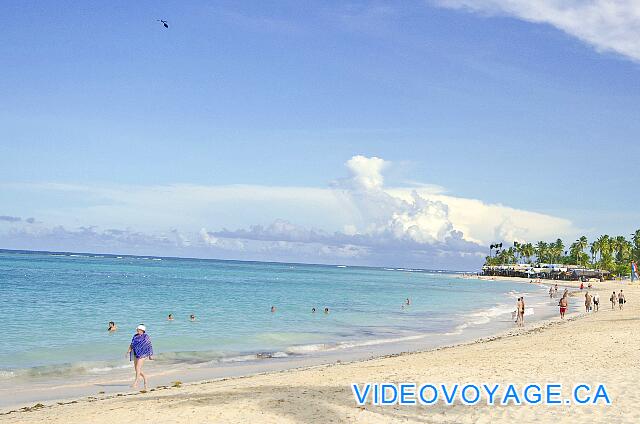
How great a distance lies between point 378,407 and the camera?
1238 centimetres

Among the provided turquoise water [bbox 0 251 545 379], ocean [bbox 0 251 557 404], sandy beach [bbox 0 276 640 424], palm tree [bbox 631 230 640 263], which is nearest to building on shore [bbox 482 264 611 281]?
palm tree [bbox 631 230 640 263]

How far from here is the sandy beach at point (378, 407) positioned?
1165 cm

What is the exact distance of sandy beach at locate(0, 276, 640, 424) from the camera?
11648 millimetres

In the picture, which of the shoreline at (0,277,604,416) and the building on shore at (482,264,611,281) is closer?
the shoreline at (0,277,604,416)

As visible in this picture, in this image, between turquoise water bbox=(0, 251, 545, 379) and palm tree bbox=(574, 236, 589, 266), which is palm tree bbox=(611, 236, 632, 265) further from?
turquoise water bbox=(0, 251, 545, 379)

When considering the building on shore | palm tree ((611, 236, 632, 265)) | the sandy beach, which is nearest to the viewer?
the sandy beach

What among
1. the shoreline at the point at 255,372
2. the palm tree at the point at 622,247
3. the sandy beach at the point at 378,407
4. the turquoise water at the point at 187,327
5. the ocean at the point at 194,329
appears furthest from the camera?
the palm tree at the point at 622,247

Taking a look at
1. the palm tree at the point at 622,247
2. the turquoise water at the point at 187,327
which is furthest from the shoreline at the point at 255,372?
the palm tree at the point at 622,247

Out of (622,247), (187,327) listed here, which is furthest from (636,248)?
(187,327)

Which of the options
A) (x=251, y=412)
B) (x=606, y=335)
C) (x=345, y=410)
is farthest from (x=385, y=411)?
(x=606, y=335)

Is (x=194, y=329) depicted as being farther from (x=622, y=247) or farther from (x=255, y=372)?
(x=622, y=247)

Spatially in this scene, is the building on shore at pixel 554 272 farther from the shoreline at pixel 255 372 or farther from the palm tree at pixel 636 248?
the shoreline at pixel 255 372

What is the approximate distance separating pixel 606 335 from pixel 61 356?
21.9 metres

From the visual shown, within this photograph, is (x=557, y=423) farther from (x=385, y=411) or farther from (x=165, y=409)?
(x=165, y=409)
